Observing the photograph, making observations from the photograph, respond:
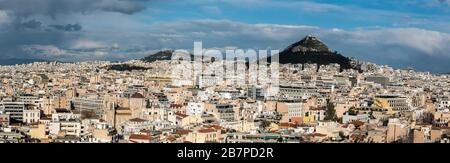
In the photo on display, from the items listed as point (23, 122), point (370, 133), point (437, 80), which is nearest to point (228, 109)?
point (23, 122)

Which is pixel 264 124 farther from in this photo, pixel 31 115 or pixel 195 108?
pixel 31 115

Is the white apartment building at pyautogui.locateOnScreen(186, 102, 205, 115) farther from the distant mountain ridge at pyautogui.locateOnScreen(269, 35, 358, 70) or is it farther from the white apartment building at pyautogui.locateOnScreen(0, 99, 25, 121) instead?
the distant mountain ridge at pyautogui.locateOnScreen(269, 35, 358, 70)

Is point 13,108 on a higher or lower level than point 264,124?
higher

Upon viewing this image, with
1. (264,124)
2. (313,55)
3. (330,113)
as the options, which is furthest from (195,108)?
(313,55)

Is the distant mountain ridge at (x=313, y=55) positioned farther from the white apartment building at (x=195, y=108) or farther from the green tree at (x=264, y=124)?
the green tree at (x=264, y=124)

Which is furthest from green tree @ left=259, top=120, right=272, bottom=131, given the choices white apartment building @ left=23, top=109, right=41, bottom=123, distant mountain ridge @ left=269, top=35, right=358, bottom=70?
distant mountain ridge @ left=269, top=35, right=358, bottom=70

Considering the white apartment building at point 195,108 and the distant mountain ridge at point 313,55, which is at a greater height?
the distant mountain ridge at point 313,55

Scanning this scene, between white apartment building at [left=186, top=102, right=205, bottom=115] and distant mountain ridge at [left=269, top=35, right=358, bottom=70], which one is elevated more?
distant mountain ridge at [left=269, top=35, right=358, bottom=70]

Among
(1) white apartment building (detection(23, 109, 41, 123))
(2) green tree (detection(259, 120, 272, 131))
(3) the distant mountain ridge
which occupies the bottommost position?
(2) green tree (detection(259, 120, 272, 131))

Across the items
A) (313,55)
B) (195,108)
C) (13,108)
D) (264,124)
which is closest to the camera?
(264,124)

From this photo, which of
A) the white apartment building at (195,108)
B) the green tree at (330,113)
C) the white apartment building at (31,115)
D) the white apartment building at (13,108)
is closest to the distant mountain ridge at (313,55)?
the green tree at (330,113)

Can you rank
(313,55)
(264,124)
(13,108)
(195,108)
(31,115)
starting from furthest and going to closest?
(313,55) → (195,108) → (13,108) → (31,115) → (264,124)
